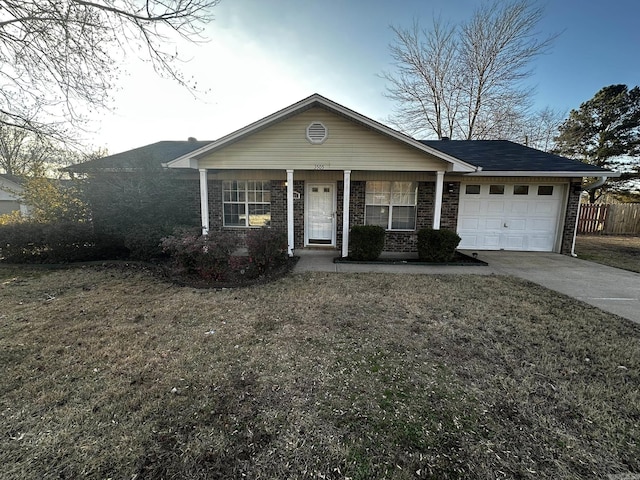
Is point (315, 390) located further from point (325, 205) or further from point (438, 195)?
point (325, 205)

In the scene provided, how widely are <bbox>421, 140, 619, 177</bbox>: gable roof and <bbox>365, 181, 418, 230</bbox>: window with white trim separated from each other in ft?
6.81

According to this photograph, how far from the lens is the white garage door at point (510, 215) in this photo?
9.07 meters

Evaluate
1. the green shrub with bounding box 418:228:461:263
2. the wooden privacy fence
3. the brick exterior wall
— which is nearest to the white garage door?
the brick exterior wall

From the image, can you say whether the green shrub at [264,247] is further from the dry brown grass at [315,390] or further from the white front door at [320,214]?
the white front door at [320,214]

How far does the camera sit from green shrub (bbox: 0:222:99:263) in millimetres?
7215

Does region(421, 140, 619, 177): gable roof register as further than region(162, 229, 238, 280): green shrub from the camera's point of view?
Yes

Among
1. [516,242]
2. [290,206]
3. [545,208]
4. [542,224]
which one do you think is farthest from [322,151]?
[542,224]

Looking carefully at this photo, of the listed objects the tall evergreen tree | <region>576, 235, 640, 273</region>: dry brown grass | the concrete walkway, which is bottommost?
the concrete walkway

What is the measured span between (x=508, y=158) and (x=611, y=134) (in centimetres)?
1556

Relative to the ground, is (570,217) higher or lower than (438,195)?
lower

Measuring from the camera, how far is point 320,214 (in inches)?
368

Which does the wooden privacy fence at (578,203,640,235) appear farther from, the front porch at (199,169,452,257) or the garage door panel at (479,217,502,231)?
the front porch at (199,169,452,257)

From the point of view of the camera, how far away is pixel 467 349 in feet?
11.1

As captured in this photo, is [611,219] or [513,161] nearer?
[513,161]
